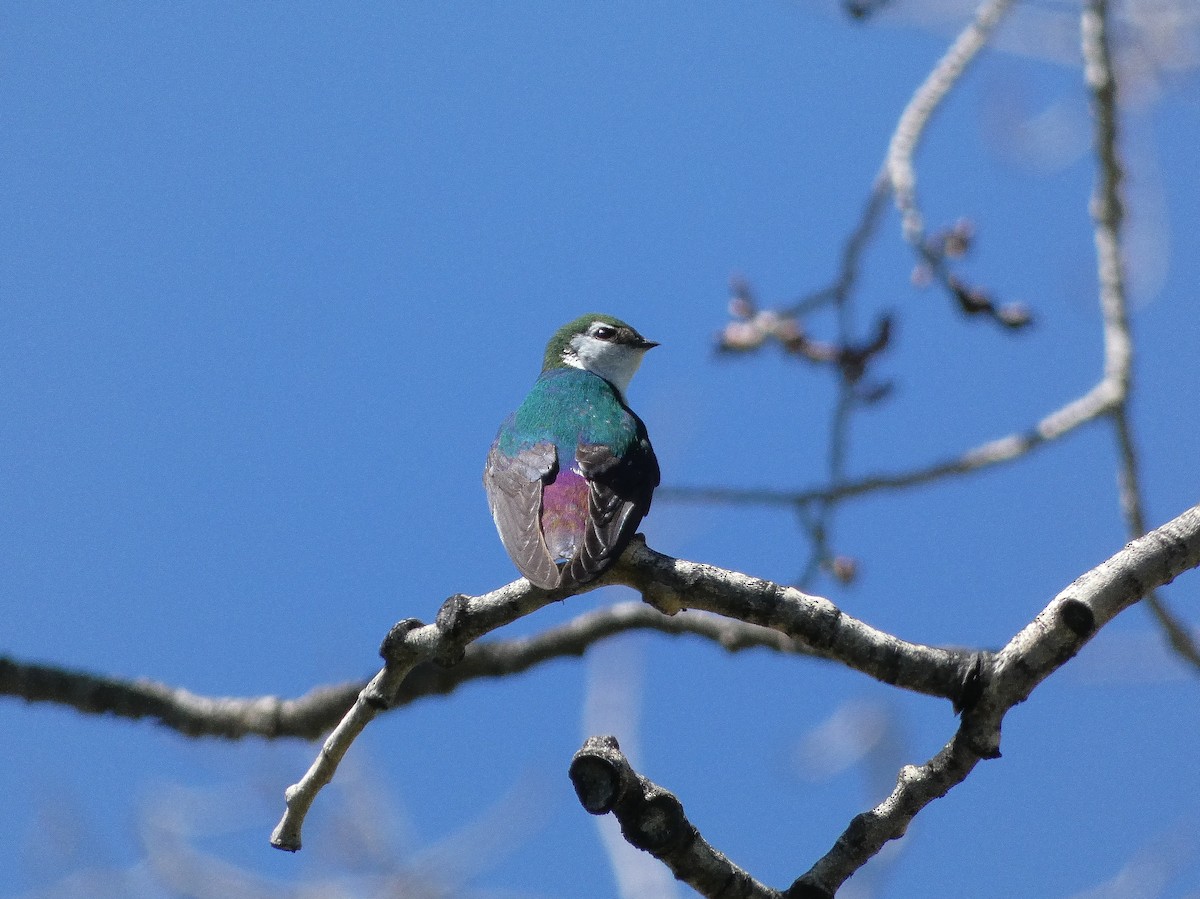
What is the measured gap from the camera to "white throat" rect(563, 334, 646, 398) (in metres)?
7.70

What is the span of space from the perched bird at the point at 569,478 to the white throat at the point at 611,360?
2.32 feet

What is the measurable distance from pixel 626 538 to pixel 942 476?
189 cm

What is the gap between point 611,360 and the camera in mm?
7699

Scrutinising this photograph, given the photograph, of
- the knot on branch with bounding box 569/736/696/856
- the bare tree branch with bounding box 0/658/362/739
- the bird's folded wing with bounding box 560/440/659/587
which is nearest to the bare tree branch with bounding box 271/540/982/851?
the bird's folded wing with bounding box 560/440/659/587

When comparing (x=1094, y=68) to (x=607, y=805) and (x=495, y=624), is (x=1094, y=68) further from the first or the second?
(x=607, y=805)

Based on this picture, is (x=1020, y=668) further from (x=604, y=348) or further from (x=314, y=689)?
(x=604, y=348)

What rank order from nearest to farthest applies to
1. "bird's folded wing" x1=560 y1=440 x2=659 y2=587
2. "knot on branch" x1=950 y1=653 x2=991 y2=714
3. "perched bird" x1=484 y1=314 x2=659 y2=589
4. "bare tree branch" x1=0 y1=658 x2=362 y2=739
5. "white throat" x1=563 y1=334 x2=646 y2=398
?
"knot on branch" x1=950 y1=653 x2=991 y2=714, "bird's folded wing" x1=560 y1=440 x2=659 y2=587, "perched bird" x1=484 y1=314 x2=659 y2=589, "bare tree branch" x1=0 y1=658 x2=362 y2=739, "white throat" x1=563 y1=334 x2=646 y2=398

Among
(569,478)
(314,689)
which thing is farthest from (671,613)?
(314,689)

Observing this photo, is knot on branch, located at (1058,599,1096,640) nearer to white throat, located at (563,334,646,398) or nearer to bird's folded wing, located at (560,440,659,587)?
bird's folded wing, located at (560,440,659,587)

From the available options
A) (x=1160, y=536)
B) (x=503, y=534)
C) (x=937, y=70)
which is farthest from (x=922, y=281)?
(x=1160, y=536)

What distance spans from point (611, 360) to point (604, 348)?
84 millimetres

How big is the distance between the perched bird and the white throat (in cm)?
71

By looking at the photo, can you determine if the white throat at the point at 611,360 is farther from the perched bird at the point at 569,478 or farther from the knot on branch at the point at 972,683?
the knot on branch at the point at 972,683

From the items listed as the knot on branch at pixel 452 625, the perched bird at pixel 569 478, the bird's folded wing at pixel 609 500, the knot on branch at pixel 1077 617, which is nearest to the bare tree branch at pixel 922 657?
the knot on branch at pixel 1077 617
